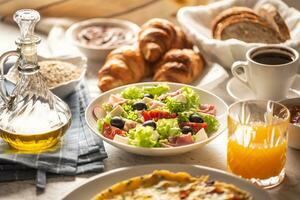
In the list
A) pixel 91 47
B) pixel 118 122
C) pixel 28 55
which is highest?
pixel 28 55

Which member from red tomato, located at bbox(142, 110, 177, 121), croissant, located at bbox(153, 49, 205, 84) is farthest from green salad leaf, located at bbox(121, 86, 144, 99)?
croissant, located at bbox(153, 49, 205, 84)

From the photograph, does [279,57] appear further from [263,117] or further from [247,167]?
[247,167]

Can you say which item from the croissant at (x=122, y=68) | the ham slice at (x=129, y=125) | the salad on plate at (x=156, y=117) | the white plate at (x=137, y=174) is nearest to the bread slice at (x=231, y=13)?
the croissant at (x=122, y=68)

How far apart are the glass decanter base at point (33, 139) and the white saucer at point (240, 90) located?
1.53 feet

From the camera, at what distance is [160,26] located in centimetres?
204

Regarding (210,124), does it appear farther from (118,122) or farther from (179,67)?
(179,67)

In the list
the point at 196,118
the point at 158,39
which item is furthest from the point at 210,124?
the point at 158,39

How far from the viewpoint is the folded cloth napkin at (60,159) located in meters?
1.52

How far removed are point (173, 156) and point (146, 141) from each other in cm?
11

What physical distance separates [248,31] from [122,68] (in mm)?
370

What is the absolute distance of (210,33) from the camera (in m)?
2.08

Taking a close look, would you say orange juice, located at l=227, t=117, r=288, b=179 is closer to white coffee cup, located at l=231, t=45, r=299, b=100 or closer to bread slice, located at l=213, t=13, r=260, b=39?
white coffee cup, located at l=231, t=45, r=299, b=100

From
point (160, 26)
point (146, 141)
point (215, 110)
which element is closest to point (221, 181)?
point (146, 141)

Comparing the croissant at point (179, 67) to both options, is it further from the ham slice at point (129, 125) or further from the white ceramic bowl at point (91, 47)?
the ham slice at point (129, 125)
